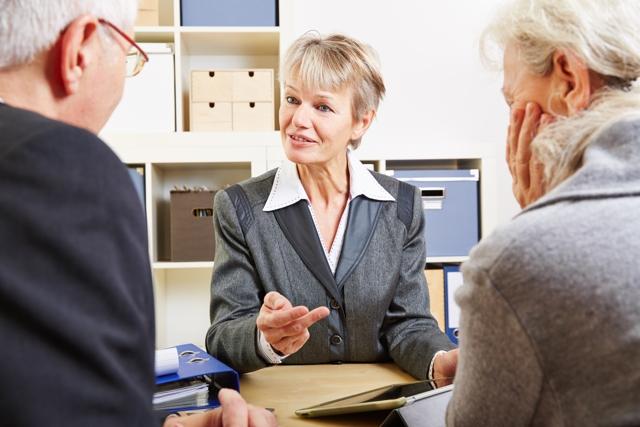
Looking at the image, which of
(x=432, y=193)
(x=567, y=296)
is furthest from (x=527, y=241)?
(x=432, y=193)

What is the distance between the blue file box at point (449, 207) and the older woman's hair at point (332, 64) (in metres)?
0.97

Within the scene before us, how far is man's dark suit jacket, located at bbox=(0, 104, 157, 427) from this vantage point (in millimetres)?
560

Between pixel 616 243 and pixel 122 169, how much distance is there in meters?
0.50

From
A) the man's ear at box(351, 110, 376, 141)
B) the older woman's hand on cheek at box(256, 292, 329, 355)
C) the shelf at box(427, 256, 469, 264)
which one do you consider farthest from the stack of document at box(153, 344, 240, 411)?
the shelf at box(427, 256, 469, 264)

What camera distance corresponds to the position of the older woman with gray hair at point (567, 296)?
63 cm

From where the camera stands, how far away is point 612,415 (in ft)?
2.06

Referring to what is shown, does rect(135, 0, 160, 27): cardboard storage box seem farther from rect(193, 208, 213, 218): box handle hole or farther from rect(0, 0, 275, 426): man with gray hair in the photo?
rect(0, 0, 275, 426): man with gray hair

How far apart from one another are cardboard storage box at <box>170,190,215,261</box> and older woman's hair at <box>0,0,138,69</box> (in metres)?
1.92

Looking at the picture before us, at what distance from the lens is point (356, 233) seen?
165 cm

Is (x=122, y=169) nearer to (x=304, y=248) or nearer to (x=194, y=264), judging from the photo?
(x=304, y=248)

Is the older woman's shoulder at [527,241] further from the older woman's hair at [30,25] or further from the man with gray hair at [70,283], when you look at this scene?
the older woman's hair at [30,25]

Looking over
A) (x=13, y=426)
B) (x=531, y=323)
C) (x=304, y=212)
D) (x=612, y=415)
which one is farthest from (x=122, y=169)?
(x=304, y=212)

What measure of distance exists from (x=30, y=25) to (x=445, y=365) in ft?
3.00

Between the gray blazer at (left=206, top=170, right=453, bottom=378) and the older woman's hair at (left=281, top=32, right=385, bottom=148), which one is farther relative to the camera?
the older woman's hair at (left=281, top=32, right=385, bottom=148)
